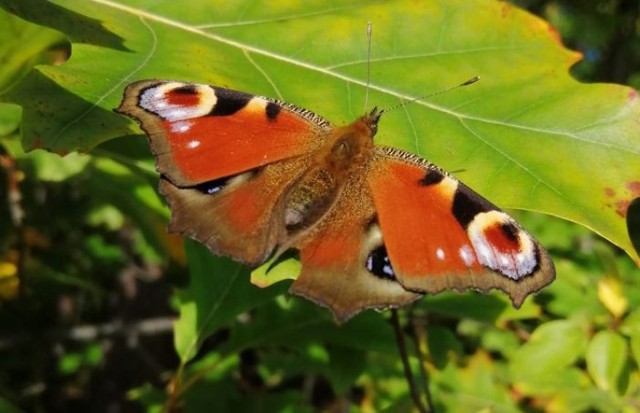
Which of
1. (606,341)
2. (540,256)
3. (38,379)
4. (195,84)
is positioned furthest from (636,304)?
(38,379)

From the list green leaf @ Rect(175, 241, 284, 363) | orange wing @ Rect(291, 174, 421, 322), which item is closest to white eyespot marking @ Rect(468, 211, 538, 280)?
orange wing @ Rect(291, 174, 421, 322)

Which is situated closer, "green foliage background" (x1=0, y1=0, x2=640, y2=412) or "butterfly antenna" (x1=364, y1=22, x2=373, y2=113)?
"green foliage background" (x1=0, y1=0, x2=640, y2=412)

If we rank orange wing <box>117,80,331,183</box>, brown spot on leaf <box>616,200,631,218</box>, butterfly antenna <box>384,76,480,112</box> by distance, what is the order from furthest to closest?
butterfly antenna <box>384,76,480,112</box> < orange wing <box>117,80,331,183</box> < brown spot on leaf <box>616,200,631,218</box>

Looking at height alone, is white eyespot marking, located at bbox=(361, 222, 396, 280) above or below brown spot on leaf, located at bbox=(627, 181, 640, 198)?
below

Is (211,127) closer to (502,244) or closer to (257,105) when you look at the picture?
(257,105)

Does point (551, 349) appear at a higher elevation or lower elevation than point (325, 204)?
lower

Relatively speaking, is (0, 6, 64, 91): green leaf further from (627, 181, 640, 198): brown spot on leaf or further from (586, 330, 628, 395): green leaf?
(586, 330, 628, 395): green leaf

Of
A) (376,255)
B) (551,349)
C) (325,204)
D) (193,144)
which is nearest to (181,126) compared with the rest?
(193,144)
